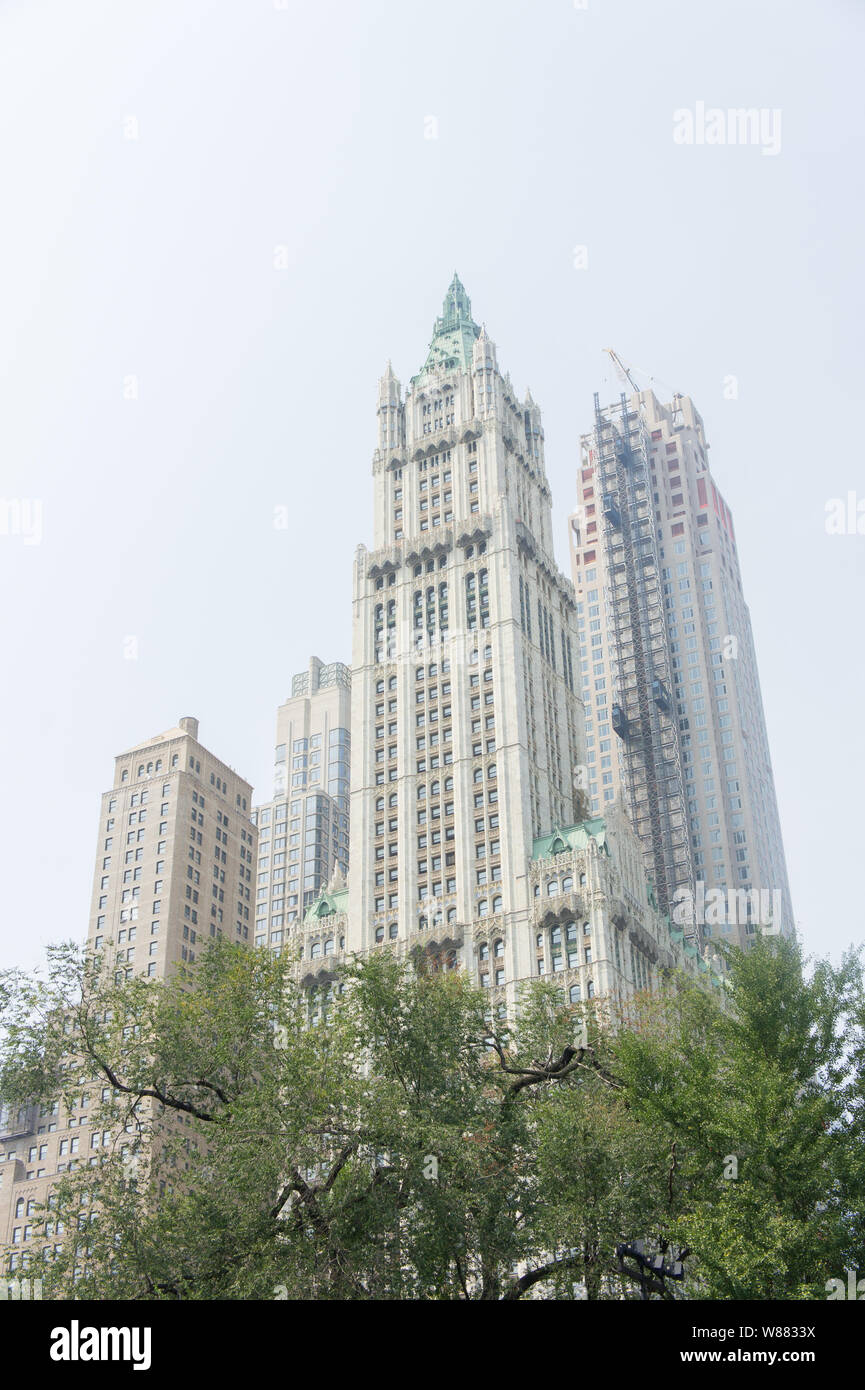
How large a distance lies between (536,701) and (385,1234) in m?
76.4

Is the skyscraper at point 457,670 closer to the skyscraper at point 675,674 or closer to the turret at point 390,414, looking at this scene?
the turret at point 390,414

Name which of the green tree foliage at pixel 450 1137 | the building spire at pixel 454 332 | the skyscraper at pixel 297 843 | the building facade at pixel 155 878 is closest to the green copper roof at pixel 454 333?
the building spire at pixel 454 332

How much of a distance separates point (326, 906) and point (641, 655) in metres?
79.6

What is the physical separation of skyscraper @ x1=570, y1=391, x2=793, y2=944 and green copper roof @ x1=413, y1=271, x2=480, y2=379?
50.5 meters

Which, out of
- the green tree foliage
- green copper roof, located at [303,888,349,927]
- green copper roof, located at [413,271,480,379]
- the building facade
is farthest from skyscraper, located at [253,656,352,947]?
the green tree foliage

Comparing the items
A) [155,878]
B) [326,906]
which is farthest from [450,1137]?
[155,878]

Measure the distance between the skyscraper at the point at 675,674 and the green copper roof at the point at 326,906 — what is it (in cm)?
5678

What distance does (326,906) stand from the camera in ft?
349

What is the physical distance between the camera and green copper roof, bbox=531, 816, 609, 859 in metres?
97.8

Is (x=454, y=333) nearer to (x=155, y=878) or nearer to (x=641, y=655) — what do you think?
(x=641, y=655)

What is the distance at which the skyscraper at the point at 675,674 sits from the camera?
527 feet

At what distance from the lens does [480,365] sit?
408 ft
